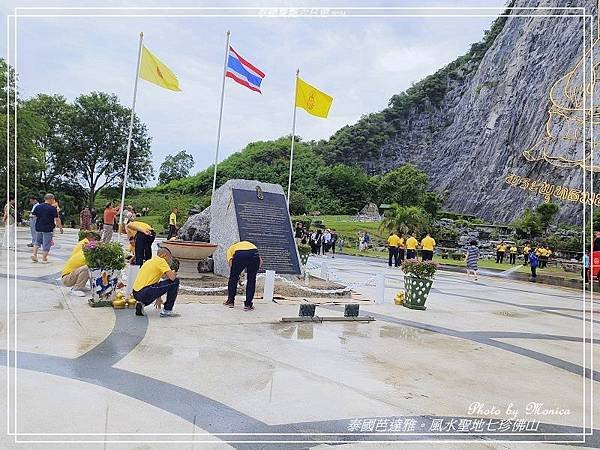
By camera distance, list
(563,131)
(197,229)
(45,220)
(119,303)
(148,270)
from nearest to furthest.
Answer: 1. (148,270)
2. (119,303)
3. (45,220)
4. (197,229)
5. (563,131)

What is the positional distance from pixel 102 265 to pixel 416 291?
17.3ft

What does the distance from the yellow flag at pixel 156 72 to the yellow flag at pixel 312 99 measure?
165 inches

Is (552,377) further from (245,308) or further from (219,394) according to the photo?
(245,308)

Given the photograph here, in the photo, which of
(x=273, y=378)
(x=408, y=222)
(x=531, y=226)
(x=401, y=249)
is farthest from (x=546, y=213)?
(x=273, y=378)

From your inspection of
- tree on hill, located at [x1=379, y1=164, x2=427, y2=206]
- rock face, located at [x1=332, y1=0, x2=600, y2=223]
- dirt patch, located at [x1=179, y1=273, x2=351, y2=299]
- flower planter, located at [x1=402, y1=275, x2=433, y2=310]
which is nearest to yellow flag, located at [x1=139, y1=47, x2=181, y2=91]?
dirt patch, located at [x1=179, y1=273, x2=351, y2=299]

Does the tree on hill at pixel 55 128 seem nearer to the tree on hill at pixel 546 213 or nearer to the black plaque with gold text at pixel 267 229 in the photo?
the black plaque with gold text at pixel 267 229

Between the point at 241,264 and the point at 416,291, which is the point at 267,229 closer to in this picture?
the point at 241,264

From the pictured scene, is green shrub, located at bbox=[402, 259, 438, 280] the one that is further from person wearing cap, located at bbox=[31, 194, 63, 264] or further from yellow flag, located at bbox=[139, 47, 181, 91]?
person wearing cap, located at bbox=[31, 194, 63, 264]

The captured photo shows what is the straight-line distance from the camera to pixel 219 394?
→ 407 centimetres

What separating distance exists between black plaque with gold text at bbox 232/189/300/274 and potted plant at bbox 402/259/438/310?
2835 millimetres

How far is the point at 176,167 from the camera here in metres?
82.9

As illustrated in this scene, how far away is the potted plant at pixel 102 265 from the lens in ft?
23.3

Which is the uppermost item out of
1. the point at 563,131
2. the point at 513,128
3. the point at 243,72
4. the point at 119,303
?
the point at 513,128

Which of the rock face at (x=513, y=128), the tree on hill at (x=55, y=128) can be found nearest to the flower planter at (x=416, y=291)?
the rock face at (x=513, y=128)
